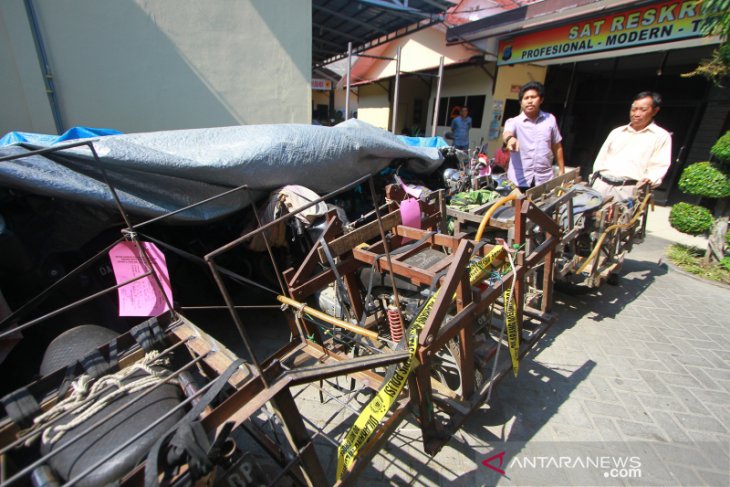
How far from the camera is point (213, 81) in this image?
5711 mm

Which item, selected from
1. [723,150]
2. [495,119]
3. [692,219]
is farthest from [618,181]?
[495,119]

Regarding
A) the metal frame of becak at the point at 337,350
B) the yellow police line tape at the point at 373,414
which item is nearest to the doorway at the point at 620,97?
the metal frame of becak at the point at 337,350

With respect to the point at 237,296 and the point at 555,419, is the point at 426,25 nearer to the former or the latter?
the point at 237,296

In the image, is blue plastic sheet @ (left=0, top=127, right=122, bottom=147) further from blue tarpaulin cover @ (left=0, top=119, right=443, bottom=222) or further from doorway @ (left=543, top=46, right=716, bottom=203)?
doorway @ (left=543, top=46, right=716, bottom=203)

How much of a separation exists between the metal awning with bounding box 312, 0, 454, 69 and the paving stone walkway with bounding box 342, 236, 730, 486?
25.5ft

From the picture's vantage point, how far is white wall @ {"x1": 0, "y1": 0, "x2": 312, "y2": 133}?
418 cm

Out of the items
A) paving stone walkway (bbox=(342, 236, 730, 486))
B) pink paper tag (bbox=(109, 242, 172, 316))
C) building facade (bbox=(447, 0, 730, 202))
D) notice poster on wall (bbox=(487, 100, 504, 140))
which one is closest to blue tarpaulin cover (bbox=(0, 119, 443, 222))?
pink paper tag (bbox=(109, 242, 172, 316))

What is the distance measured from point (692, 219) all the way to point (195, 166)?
675cm

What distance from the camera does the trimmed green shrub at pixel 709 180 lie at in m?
Result: 4.61

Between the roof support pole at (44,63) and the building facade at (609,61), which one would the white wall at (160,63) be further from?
the building facade at (609,61)

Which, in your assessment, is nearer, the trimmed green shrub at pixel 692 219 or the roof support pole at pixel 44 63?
the roof support pole at pixel 44 63

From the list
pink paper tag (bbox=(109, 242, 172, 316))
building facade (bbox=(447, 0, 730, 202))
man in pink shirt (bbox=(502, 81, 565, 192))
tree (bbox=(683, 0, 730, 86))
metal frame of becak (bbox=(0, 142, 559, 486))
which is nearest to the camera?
metal frame of becak (bbox=(0, 142, 559, 486))

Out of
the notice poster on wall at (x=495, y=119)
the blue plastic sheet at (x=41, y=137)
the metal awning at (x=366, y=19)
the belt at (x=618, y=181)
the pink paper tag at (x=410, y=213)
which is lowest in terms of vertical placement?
the pink paper tag at (x=410, y=213)

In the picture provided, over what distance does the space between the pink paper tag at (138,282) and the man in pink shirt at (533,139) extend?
395cm
